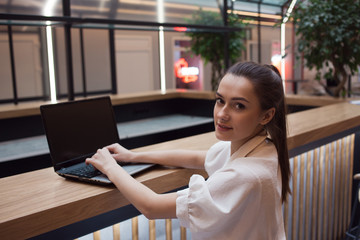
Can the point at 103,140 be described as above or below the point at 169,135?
above

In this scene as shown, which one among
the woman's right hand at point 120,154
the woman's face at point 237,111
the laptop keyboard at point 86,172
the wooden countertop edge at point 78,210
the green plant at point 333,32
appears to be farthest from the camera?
the green plant at point 333,32

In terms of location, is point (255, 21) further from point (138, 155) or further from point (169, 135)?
point (138, 155)

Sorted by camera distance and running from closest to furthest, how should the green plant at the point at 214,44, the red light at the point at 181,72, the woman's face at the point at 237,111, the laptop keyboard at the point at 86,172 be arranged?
the woman's face at the point at 237,111 < the laptop keyboard at the point at 86,172 < the green plant at the point at 214,44 < the red light at the point at 181,72

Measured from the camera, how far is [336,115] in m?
2.54

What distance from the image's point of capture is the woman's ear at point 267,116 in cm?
115

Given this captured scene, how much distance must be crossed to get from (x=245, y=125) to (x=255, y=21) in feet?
19.7

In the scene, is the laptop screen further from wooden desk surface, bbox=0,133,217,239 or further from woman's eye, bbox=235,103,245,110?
woman's eye, bbox=235,103,245,110

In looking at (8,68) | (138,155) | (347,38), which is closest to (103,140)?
(138,155)

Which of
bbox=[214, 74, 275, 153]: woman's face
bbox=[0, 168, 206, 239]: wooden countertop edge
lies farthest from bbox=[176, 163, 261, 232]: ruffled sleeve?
bbox=[0, 168, 206, 239]: wooden countertop edge

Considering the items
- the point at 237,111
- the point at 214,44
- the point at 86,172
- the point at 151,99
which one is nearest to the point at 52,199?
the point at 86,172

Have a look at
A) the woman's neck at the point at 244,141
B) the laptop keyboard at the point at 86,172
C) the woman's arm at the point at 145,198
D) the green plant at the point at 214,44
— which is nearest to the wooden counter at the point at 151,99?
the green plant at the point at 214,44

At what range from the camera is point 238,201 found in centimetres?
100

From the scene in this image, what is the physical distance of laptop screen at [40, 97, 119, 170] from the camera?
4.08 ft

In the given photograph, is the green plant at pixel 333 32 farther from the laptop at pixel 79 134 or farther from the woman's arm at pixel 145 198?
the woman's arm at pixel 145 198
